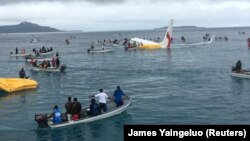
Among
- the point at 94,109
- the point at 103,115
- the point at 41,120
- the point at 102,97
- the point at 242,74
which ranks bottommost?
the point at 103,115

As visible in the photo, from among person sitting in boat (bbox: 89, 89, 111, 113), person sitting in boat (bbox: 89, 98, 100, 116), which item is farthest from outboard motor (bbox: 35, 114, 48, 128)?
person sitting in boat (bbox: 89, 89, 111, 113)

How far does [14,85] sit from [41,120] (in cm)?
1900

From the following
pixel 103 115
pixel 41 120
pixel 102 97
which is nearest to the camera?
pixel 41 120

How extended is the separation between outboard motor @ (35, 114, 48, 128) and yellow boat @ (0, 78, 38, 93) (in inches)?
713

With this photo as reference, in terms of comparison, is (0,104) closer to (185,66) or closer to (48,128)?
(48,128)

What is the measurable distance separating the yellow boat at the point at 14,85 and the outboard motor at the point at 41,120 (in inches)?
713

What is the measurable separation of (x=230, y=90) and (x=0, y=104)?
79.6 feet

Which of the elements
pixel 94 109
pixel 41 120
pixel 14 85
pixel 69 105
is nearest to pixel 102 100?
pixel 94 109

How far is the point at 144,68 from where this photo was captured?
68.2m

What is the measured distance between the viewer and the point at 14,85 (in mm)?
46812

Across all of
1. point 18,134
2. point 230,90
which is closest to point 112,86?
Result: point 230,90

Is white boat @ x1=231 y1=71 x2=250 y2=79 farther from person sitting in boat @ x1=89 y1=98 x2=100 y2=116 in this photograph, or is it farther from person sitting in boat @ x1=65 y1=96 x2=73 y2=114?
person sitting in boat @ x1=65 y1=96 x2=73 y2=114

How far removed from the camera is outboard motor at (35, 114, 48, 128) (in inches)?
1142

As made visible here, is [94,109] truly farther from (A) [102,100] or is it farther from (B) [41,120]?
(B) [41,120]
